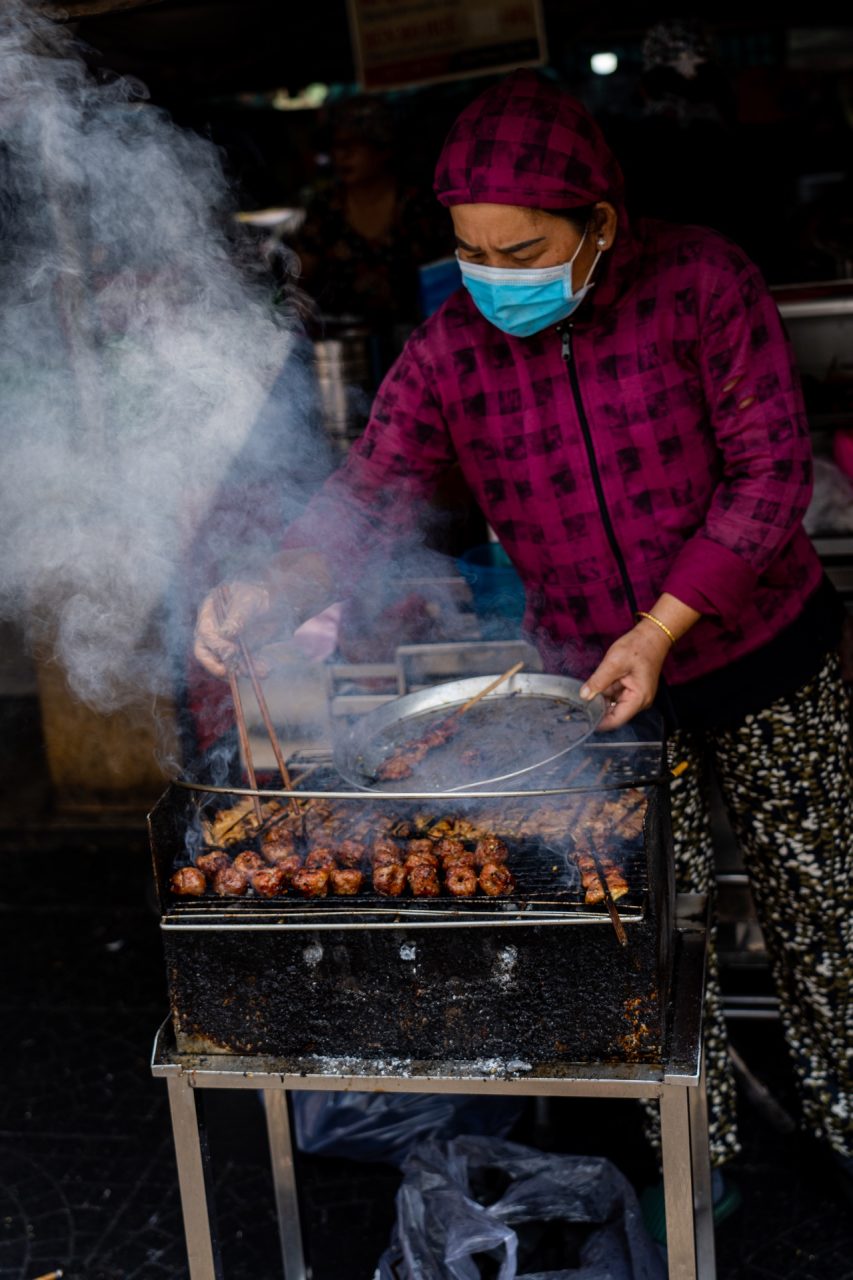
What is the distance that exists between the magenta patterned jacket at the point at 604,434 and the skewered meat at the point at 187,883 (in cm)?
93

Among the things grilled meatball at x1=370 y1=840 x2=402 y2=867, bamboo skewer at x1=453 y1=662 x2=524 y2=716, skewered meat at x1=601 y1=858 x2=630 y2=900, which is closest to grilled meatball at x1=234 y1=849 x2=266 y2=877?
grilled meatball at x1=370 y1=840 x2=402 y2=867

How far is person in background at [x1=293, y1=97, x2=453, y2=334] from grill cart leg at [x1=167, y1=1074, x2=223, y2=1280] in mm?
4127

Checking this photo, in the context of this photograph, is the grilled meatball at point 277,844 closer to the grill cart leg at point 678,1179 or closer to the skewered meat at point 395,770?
the skewered meat at point 395,770

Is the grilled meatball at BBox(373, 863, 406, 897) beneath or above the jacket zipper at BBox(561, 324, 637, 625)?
beneath

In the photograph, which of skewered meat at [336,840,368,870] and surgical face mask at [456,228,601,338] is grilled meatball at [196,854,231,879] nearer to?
skewered meat at [336,840,368,870]

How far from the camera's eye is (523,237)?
2609mm

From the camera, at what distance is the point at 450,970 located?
7.72 feet

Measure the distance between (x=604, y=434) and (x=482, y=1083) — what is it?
143cm

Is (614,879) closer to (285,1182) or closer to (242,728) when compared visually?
(242,728)

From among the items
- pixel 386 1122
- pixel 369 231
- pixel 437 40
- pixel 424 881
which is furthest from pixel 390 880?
pixel 437 40

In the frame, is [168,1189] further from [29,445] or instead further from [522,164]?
[522,164]

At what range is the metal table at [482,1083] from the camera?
2312 millimetres

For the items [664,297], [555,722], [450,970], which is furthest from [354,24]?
[450,970]

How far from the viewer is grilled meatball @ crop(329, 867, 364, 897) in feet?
8.08
